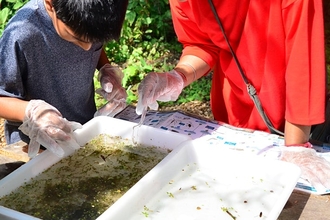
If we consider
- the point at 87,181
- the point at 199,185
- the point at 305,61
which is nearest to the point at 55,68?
the point at 87,181

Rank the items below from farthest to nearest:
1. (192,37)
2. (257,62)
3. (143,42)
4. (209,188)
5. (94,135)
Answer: (143,42)
(192,37)
(257,62)
(94,135)
(209,188)

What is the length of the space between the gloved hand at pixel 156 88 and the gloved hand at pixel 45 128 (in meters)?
0.29

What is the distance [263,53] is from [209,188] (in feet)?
1.91

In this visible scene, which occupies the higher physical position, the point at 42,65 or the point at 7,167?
the point at 42,65

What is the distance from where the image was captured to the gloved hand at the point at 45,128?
1.31 meters

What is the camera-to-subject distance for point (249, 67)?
1670 millimetres

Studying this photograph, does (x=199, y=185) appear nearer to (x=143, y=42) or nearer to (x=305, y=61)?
(x=305, y=61)

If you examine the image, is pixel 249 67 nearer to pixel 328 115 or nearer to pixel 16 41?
pixel 328 115

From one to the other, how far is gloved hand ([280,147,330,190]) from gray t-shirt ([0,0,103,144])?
0.72 m

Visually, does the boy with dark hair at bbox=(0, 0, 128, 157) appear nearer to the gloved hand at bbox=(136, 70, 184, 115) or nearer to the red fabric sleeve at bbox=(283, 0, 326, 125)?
the gloved hand at bbox=(136, 70, 184, 115)

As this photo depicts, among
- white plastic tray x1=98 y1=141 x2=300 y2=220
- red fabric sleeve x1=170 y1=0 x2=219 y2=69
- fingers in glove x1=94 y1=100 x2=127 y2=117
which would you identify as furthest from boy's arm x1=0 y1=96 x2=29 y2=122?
red fabric sleeve x1=170 y1=0 x2=219 y2=69

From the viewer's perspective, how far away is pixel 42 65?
5.09 feet

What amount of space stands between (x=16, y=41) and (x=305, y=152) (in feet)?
3.21

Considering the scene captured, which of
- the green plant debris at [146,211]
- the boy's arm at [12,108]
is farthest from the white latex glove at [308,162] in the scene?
the boy's arm at [12,108]
